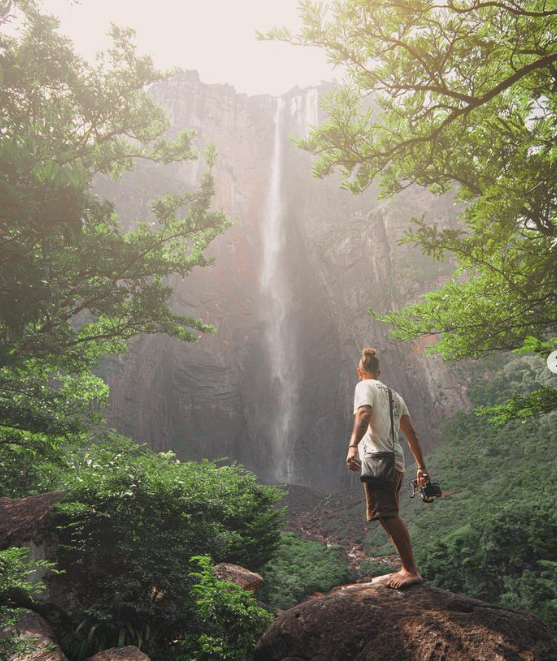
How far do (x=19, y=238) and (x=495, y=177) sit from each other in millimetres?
7374

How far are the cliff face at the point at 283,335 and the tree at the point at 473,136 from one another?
45.7 feet

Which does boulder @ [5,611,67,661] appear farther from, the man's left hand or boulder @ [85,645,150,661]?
the man's left hand

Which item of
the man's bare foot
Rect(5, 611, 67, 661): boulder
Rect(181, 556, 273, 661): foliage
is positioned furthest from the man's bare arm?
Rect(5, 611, 67, 661): boulder

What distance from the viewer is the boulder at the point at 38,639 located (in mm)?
3411

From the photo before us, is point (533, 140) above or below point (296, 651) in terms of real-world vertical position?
above

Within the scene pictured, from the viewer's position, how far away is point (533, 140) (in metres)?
5.21

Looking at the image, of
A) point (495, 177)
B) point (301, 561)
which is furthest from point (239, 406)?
point (495, 177)

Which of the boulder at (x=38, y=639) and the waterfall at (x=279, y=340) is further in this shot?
the waterfall at (x=279, y=340)

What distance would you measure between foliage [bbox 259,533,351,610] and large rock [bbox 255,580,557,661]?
3.57 m

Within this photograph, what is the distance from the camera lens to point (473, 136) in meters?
5.75

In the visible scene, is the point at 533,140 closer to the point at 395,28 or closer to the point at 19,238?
the point at 395,28

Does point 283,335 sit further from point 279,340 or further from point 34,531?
point 34,531

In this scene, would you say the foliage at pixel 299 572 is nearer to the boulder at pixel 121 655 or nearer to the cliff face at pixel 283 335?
the boulder at pixel 121 655

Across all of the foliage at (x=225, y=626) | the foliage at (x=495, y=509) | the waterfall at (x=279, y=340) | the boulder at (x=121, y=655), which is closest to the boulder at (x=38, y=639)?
the boulder at (x=121, y=655)
